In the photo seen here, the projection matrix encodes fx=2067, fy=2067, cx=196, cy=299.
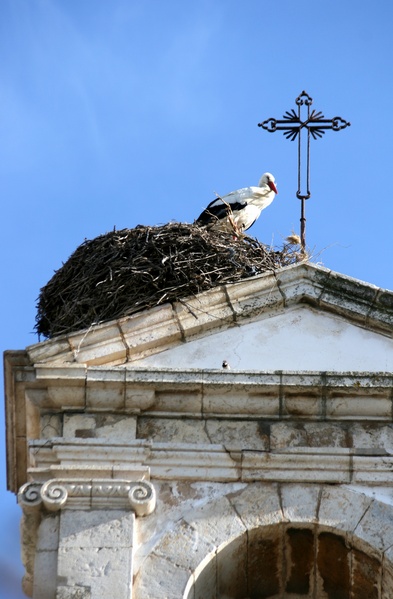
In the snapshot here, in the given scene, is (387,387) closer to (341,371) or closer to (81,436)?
(341,371)

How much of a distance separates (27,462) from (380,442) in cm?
206

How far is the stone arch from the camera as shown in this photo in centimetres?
1112

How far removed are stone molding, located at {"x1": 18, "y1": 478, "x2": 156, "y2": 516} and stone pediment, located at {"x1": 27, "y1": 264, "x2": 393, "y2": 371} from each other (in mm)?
832

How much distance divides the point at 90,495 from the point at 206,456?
27.7 inches

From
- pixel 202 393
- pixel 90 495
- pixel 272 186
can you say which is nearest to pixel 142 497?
pixel 90 495

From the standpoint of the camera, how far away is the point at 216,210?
583 inches

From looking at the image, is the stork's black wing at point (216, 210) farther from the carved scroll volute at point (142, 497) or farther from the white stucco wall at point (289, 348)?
the carved scroll volute at point (142, 497)

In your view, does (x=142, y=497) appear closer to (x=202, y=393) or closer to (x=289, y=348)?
(x=202, y=393)

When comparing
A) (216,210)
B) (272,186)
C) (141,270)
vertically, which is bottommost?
(141,270)

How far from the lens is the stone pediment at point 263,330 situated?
11.9 meters

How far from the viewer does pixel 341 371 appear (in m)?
11.8

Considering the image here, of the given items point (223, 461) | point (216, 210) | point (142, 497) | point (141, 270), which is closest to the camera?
point (142, 497)

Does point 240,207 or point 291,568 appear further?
point 240,207

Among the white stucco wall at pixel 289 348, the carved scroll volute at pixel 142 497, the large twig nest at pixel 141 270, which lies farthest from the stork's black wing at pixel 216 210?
the carved scroll volute at pixel 142 497
